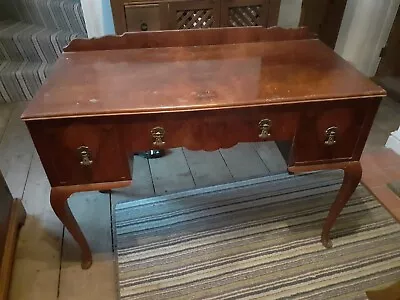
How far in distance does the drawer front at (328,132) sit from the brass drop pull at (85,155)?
64 cm

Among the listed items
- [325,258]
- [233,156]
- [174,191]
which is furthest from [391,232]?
[174,191]

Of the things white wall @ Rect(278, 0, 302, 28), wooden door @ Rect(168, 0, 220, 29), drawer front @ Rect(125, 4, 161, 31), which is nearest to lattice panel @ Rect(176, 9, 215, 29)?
wooden door @ Rect(168, 0, 220, 29)

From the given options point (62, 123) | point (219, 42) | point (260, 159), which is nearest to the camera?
point (62, 123)

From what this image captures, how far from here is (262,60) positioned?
3.88ft

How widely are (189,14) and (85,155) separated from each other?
99cm

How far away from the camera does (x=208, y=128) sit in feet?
3.29

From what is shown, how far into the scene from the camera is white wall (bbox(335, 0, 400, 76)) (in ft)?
7.93

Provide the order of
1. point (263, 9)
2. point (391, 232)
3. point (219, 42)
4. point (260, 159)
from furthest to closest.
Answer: point (260, 159), point (263, 9), point (391, 232), point (219, 42)

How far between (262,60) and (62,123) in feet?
2.27

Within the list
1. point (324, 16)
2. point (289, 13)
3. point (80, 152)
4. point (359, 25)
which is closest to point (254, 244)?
point (80, 152)

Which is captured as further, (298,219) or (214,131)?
(298,219)

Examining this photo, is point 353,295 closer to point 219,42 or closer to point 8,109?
point 219,42

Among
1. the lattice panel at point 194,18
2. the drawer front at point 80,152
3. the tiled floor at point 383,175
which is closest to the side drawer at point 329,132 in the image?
the drawer front at point 80,152

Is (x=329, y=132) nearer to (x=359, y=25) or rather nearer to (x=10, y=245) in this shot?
(x=10, y=245)
